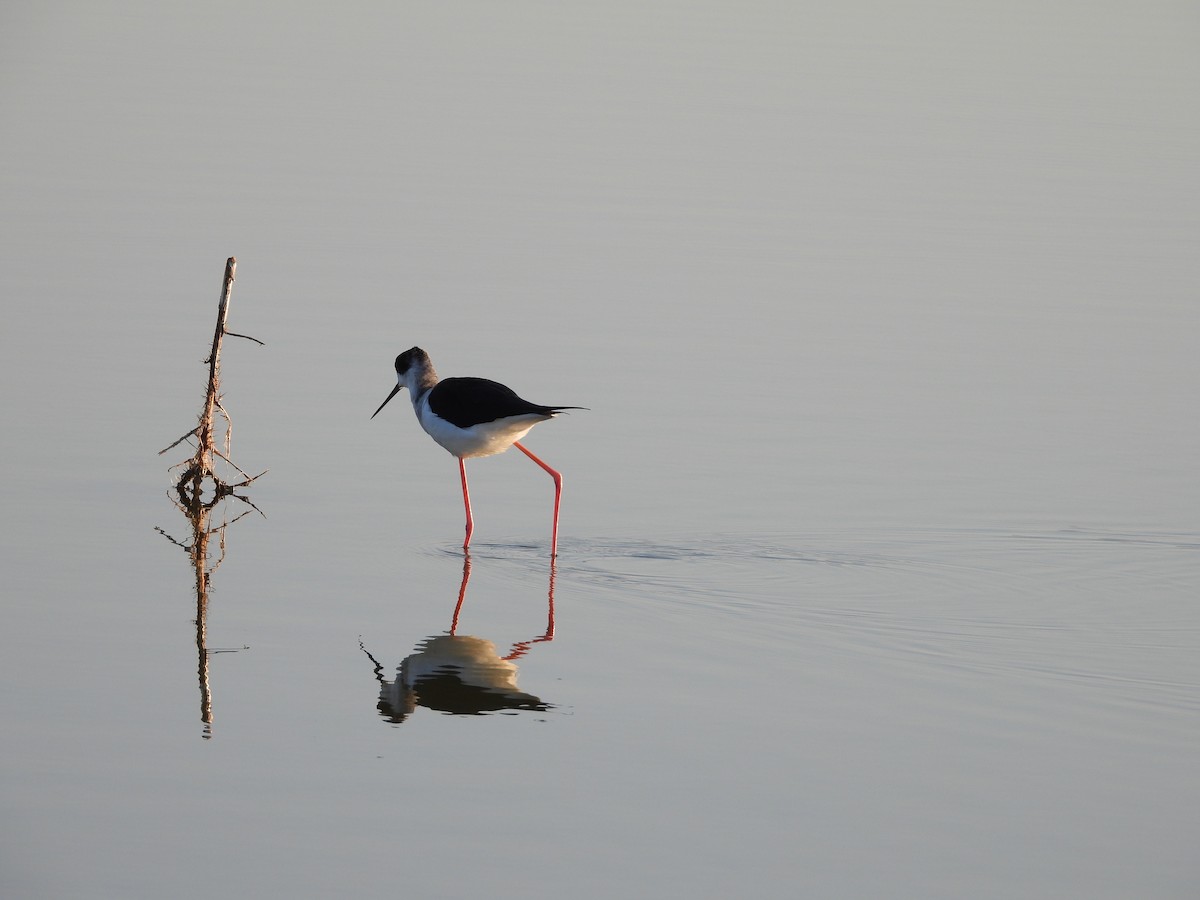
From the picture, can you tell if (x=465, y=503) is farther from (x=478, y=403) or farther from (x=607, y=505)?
(x=607, y=505)

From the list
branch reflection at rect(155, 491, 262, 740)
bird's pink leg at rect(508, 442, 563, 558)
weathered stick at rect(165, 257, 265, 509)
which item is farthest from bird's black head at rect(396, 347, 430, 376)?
branch reflection at rect(155, 491, 262, 740)

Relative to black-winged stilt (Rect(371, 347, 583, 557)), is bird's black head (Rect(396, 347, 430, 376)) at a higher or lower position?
higher

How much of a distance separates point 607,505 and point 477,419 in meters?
0.85

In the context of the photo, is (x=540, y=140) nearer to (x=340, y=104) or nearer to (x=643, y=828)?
(x=340, y=104)

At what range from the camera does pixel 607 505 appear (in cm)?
959

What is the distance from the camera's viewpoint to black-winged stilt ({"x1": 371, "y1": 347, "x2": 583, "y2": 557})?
921 centimetres

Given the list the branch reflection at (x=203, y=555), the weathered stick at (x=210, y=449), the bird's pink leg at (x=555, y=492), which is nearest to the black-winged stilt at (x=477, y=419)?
the bird's pink leg at (x=555, y=492)

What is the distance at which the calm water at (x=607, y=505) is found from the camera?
5449mm

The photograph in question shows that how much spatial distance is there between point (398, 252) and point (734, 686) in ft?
29.5

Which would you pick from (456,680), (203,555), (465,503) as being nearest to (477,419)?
(465,503)

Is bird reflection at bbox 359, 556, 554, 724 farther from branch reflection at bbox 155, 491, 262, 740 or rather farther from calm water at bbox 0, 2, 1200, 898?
branch reflection at bbox 155, 491, 262, 740

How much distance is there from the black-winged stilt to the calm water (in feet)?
0.87

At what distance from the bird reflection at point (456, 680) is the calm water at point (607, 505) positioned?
24 millimetres

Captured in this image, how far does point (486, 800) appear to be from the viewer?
5.54m
